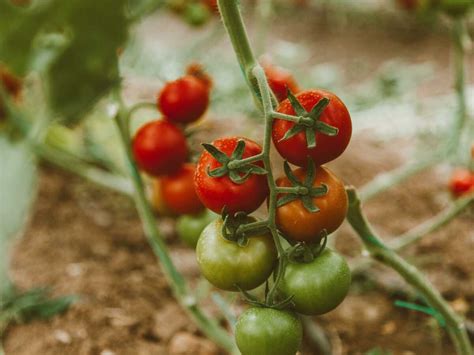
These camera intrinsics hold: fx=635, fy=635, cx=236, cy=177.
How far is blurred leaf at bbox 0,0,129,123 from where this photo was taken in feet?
2.61

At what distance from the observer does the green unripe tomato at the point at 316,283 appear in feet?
2.22

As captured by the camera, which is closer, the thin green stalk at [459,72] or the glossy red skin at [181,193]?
the glossy red skin at [181,193]

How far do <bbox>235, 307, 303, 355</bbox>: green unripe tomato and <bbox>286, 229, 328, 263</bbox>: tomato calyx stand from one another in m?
0.06

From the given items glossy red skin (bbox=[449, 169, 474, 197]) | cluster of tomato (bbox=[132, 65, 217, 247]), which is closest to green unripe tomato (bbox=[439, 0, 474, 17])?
glossy red skin (bbox=[449, 169, 474, 197])

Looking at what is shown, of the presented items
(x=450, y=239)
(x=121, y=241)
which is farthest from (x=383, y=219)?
(x=121, y=241)

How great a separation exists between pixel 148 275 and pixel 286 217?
0.86m

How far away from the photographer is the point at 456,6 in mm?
1253

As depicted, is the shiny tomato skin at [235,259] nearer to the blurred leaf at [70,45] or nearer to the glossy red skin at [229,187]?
the glossy red skin at [229,187]

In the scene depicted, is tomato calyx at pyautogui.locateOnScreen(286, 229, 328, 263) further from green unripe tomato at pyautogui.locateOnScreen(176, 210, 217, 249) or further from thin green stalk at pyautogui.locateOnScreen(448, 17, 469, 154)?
thin green stalk at pyautogui.locateOnScreen(448, 17, 469, 154)

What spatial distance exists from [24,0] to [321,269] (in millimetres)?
1351

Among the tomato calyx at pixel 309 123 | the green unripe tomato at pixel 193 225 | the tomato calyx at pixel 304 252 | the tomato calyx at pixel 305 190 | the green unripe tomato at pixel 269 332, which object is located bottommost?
the green unripe tomato at pixel 193 225

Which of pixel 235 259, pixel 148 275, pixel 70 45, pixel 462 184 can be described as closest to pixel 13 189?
pixel 148 275

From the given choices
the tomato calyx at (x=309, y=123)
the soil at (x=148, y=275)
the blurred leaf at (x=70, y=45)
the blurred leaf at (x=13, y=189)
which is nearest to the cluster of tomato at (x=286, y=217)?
the tomato calyx at (x=309, y=123)

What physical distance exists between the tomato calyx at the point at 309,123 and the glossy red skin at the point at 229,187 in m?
0.06
